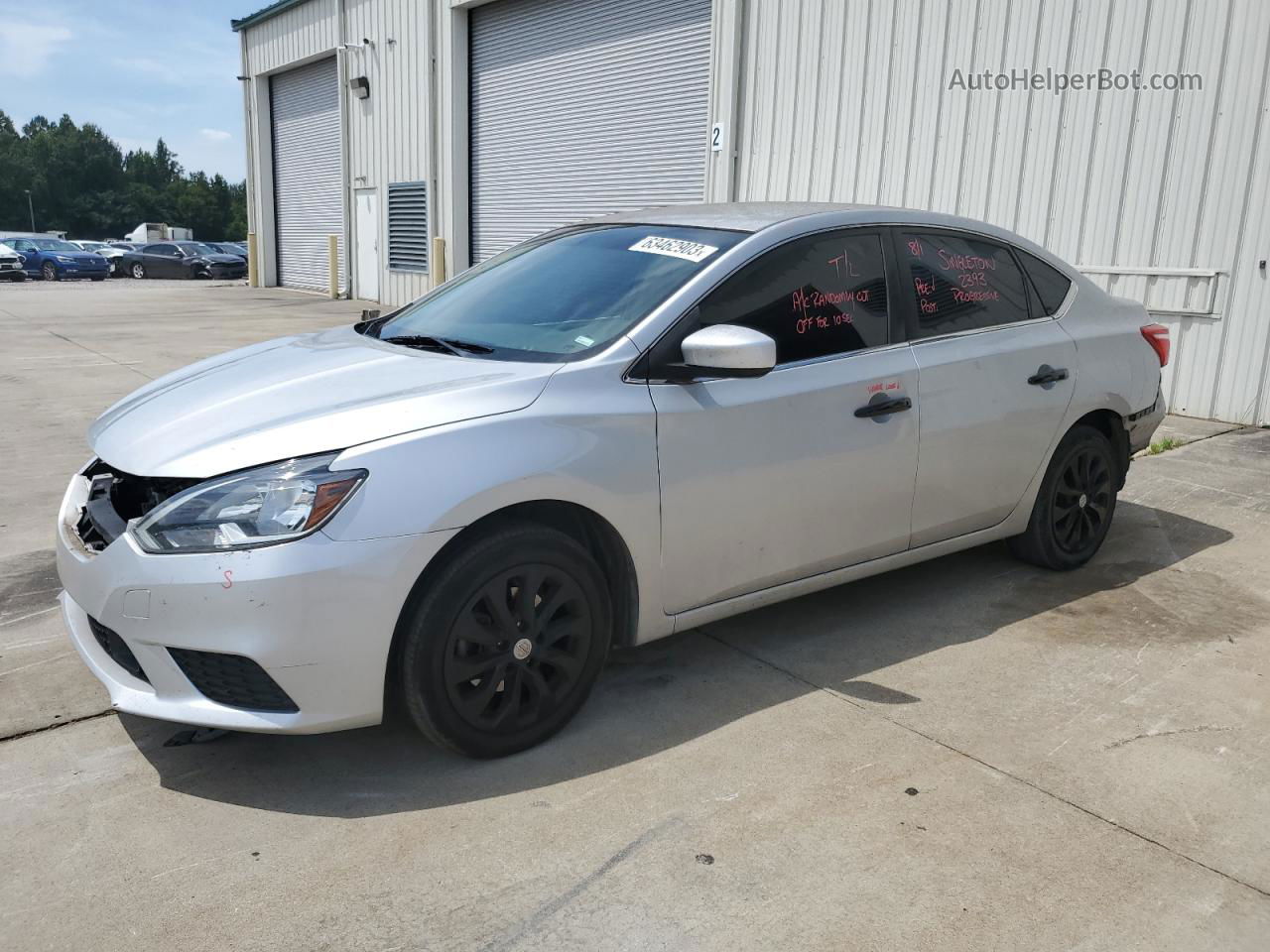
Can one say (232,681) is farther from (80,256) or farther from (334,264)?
(80,256)

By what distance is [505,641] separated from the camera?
3.11 meters

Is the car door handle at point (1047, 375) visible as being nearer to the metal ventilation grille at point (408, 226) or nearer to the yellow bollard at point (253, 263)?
the metal ventilation grille at point (408, 226)

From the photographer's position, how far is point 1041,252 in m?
4.73

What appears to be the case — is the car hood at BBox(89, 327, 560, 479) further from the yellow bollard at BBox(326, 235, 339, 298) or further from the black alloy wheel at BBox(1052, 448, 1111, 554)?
the yellow bollard at BBox(326, 235, 339, 298)

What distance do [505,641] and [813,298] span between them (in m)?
1.67

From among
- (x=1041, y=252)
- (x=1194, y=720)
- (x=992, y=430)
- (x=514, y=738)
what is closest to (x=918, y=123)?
(x=1041, y=252)

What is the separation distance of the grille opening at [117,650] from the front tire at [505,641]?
29.6 inches

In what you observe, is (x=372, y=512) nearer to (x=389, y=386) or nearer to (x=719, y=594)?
(x=389, y=386)

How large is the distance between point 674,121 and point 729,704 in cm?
1105

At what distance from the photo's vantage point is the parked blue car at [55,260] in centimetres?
3291

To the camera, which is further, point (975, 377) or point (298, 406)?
point (975, 377)

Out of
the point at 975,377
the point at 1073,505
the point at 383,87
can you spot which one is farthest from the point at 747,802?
the point at 383,87

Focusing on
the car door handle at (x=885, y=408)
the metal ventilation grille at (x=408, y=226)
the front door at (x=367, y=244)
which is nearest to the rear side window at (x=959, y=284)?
the car door handle at (x=885, y=408)

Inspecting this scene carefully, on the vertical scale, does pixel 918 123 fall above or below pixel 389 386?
above
